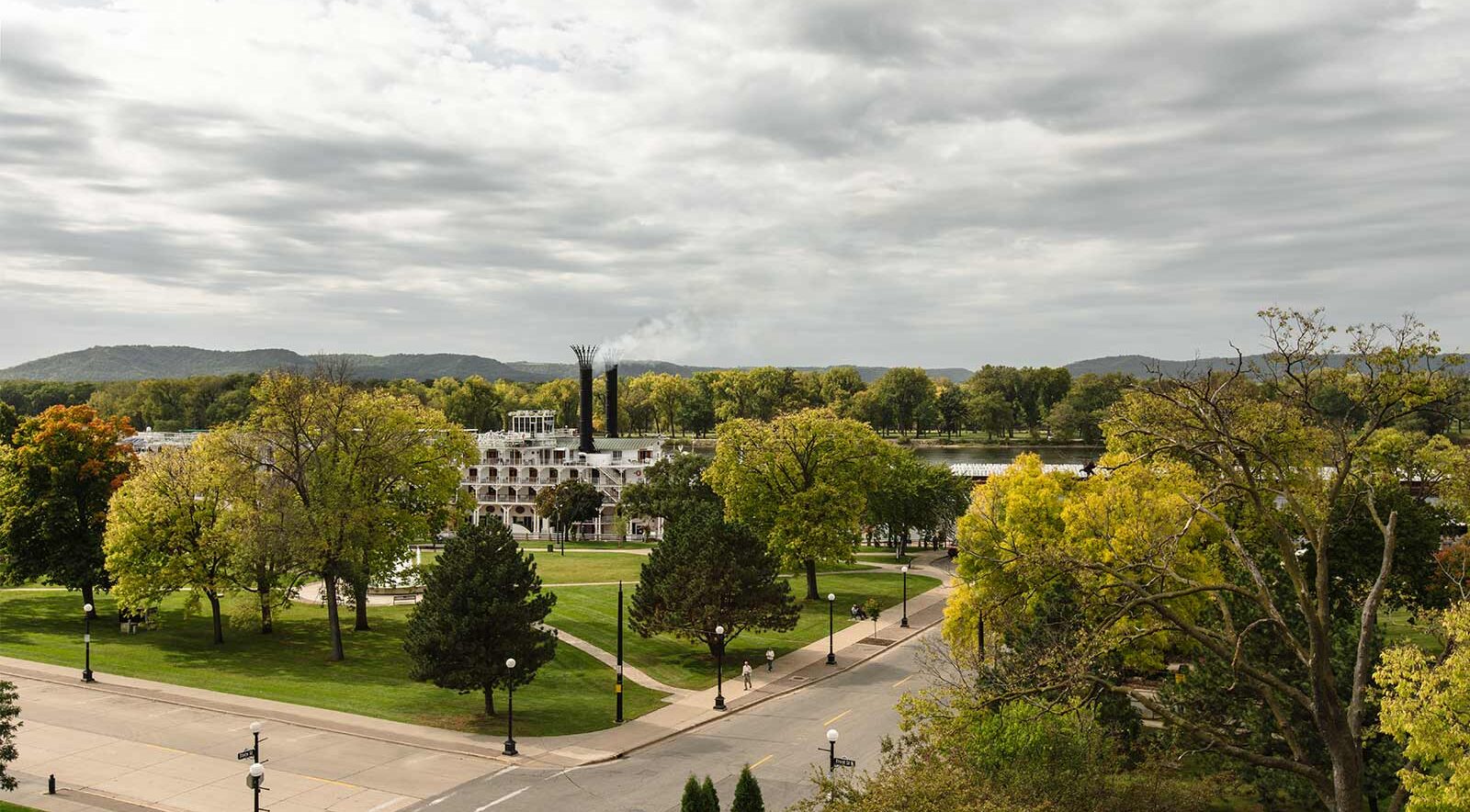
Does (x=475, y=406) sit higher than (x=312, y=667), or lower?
higher

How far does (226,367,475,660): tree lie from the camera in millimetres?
42875

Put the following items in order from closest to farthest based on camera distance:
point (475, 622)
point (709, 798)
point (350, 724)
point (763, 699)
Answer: point (709, 798)
point (475, 622)
point (350, 724)
point (763, 699)

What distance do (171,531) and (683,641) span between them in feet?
74.6

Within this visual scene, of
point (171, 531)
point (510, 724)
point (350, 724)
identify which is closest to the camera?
point (510, 724)

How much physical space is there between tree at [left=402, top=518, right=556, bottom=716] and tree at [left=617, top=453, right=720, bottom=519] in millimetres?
26073

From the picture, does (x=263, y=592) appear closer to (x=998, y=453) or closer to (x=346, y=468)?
(x=346, y=468)

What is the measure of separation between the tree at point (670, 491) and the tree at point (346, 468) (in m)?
17.0

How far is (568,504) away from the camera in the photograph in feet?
290

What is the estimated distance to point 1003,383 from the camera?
645ft

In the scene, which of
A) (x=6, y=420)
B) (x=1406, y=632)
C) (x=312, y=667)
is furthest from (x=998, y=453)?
(x=312, y=667)

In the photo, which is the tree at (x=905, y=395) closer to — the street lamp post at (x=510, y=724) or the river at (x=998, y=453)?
the river at (x=998, y=453)

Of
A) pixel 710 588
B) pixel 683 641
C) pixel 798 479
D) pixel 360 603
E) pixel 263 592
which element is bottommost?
pixel 683 641

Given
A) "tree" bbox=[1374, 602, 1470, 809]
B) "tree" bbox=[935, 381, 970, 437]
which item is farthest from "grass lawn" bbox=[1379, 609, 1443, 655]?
"tree" bbox=[935, 381, 970, 437]

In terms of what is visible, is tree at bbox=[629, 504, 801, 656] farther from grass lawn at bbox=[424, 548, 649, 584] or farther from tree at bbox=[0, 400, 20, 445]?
tree at bbox=[0, 400, 20, 445]
